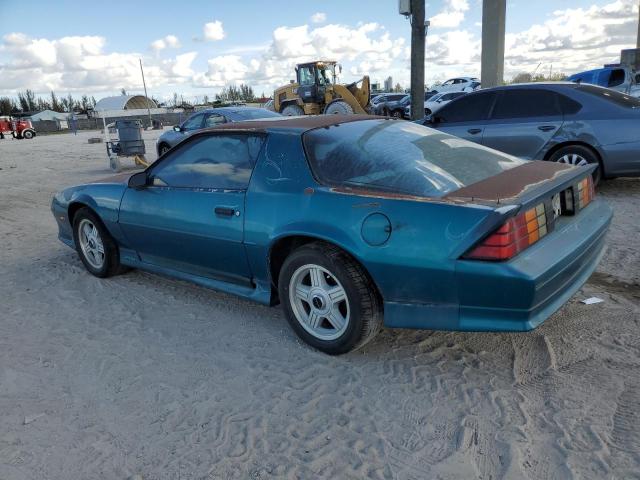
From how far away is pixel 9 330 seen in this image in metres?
3.71

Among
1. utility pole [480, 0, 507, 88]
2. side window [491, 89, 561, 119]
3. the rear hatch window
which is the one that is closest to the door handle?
side window [491, 89, 561, 119]

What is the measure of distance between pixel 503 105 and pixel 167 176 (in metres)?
4.97

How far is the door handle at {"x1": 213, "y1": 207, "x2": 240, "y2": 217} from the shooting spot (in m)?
3.34

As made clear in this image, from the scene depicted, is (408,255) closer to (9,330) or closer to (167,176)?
(167,176)

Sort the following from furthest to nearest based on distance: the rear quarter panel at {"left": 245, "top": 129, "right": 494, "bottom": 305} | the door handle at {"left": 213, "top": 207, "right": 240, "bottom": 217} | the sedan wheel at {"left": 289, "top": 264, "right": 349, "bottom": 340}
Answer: the door handle at {"left": 213, "top": 207, "right": 240, "bottom": 217}, the sedan wheel at {"left": 289, "top": 264, "right": 349, "bottom": 340}, the rear quarter panel at {"left": 245, "top": 129, "right": 494, "bottom": 305}

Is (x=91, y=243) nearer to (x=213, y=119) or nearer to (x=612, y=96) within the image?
(x=612, y=96)

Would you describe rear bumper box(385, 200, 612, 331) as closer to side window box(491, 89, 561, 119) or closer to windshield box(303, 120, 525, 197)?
windshield box(303, 120, 525, 197)

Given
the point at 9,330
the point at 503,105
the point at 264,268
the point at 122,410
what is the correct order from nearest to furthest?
the point at 122,410 < the point at 264,268 < the point at 9,330 < the point at 503,105

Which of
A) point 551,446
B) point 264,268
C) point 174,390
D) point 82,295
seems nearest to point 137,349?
point 174,390

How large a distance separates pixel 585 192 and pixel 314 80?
18.9m

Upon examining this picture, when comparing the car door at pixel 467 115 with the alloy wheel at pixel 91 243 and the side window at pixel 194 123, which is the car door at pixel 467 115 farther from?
the side window at pixel 194 123

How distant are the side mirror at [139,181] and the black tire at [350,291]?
1.59 metres

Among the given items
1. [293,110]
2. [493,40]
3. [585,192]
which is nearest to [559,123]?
[585,192]

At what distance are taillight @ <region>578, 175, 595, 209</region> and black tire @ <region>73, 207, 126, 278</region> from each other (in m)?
3.60
